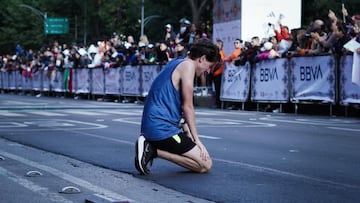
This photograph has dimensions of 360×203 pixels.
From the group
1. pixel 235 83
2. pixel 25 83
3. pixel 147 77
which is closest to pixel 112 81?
pixel 147 77

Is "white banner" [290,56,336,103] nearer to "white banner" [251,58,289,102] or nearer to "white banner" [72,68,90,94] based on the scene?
"white banner" [251,58,289,102]

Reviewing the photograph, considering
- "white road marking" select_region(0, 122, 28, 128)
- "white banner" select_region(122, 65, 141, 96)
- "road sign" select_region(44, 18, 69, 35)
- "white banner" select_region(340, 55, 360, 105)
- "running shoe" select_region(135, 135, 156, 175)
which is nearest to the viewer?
"running shoe" select_region(135, 135, 156, 175)

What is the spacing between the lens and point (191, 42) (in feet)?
38.1

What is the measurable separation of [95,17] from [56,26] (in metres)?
5.19

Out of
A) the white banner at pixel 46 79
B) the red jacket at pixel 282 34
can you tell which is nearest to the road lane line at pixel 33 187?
the red jacket at pixel 282 34

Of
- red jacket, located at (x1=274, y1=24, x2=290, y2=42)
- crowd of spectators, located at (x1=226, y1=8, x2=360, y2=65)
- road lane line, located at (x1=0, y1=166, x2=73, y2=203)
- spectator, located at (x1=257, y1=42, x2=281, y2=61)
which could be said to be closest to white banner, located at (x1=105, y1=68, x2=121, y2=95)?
crowd of spectators, located at (x1=226, y1=8, x2=360, y2=65)

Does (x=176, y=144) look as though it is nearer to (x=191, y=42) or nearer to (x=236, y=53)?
(x=191, y=42)

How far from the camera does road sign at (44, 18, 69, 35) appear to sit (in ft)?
A: 256

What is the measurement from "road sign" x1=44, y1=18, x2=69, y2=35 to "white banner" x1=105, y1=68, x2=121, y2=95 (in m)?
Result: 45.0

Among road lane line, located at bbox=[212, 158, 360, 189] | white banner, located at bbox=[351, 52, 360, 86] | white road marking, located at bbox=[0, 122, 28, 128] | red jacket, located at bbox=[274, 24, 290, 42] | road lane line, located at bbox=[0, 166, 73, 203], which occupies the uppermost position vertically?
red jacket, located at bbox=[274, 24, 290, 42]

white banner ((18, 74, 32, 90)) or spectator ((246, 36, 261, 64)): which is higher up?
spectator ((246, 36, 261, 64))

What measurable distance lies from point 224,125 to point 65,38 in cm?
7300

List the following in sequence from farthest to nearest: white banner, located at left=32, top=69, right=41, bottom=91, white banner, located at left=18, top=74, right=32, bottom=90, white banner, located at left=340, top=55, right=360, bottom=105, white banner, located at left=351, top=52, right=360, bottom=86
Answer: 1. white banner, located at left=18, top=74, right=32, bottom=90
2. white banner, located at left=32, top=69, right=41, bottom=91
3. white banner, located at left=340, top=55, right=360, bottom=105
4. white banner, located at left=351, top=52, right=360, bottom=86

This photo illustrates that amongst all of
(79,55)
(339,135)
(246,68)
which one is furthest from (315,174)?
(79,55)
